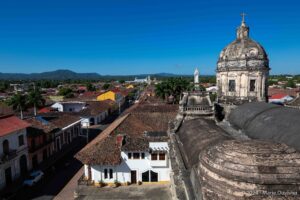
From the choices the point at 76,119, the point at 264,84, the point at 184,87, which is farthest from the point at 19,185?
the point at 184,87

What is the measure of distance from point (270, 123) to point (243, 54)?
1366 centimetres

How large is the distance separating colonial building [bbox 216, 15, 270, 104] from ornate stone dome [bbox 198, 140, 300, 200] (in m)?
23.4

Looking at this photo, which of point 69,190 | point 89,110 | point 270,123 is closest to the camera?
point 270,123

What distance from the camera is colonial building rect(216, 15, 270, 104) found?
29.2m

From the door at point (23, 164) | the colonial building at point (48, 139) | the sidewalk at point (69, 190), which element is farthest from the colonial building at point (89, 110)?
the sidewalk at point (69, 190)

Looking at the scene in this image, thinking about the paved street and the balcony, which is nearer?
the paved street

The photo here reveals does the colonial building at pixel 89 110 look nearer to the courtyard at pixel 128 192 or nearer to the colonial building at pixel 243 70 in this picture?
A: the courtyard at pixel 128 192

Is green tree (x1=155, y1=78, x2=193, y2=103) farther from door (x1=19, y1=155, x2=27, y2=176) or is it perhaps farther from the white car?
the white car

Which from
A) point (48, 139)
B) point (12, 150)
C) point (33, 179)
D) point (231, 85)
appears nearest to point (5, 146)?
point (12, 150)

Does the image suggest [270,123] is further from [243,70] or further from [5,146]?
[5,146]

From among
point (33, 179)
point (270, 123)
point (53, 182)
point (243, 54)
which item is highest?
point (243, 54)

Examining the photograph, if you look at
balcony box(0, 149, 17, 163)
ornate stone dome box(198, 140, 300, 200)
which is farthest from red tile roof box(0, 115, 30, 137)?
ornate stone dome box(198, 140, 300, 200)

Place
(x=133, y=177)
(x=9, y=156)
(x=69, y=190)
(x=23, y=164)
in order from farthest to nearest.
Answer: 1. (x=23, y=164)
2. (x=133, y=177)
3. (x=9, y=156)
4. (x=69, y=190)

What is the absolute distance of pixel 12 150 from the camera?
93.5 ft
